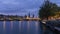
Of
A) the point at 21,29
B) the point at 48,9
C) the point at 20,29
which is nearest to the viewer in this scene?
the point at 20,29

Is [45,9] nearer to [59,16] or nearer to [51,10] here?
[51,10]

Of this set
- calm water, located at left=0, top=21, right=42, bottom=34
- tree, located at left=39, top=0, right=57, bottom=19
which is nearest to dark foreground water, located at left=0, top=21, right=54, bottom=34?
calm water, located at left=0, top=21, right=42, bottom=34

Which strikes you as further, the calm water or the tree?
the tree

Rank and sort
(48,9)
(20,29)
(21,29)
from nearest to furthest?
(20,29)
(21,29)
(48,9)

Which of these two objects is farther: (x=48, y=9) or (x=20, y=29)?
(x=48, y=9)

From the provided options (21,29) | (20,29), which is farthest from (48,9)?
(20,29)

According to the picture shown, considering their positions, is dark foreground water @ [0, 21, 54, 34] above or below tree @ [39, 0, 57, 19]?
below

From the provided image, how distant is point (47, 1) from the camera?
80312 mm

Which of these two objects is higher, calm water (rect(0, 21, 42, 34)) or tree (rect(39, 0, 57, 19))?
tree (rect(39, 0, 57, 19))

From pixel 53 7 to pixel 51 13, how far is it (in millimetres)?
3677

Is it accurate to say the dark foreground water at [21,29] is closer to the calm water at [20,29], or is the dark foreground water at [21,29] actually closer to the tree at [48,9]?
the calm water at [20,29]

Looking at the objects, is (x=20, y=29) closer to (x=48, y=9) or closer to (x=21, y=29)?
(x=21, y=29)

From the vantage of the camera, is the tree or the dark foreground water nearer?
the dark foreground water

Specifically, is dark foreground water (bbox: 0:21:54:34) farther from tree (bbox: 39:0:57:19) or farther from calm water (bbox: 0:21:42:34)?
tree (bbox: 39:0:57:19)
